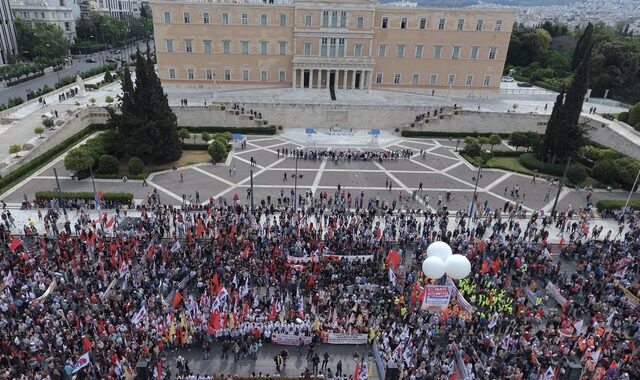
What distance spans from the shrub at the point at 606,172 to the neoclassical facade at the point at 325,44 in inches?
948

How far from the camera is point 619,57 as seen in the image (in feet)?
195

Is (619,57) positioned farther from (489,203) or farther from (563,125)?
(489,203)

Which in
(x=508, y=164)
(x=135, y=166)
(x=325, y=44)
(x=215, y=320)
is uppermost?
(x=325, y=44)

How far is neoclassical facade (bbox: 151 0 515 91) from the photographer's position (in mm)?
54562

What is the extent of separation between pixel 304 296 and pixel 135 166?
21.2 meters

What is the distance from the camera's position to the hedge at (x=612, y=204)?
32250 millimetres

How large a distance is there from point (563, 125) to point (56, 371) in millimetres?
40482

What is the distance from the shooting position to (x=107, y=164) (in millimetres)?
35375

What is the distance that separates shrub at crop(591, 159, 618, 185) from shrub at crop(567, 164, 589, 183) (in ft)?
4.87

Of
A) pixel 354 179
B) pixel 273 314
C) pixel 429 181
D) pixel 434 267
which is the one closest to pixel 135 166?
pixel 354 179

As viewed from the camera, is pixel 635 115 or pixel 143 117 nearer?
pixel 143 117

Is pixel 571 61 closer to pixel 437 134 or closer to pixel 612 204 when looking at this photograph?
pixel 437 134

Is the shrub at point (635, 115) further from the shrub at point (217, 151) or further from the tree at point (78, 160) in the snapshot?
the tree at point (78, 160)

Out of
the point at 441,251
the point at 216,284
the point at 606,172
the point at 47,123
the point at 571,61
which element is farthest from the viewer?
the point at 571,61
